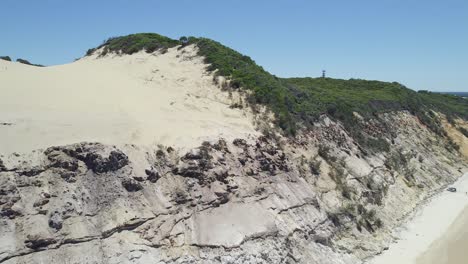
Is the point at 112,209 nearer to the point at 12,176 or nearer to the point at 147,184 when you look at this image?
the point at 147,184

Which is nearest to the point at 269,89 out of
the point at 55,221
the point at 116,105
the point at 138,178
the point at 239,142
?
the point at 239,142

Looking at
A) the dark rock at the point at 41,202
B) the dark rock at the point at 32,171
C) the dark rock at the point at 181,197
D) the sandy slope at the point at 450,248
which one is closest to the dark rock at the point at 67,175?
the dark rock at the point at 32,171

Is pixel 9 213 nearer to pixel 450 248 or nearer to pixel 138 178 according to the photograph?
pixel 138 178

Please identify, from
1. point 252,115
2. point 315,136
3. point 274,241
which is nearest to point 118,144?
point 274,241

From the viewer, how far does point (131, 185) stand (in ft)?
51.3

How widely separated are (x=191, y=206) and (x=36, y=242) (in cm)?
539

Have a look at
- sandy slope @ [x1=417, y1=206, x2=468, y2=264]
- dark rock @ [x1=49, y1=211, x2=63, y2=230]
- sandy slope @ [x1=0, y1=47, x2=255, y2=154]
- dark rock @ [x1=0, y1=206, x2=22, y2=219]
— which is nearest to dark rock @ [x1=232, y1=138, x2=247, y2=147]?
sandy slope @ [x1=0, y1=47, x2=255, y2=154]

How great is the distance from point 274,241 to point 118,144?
6705 millimetres

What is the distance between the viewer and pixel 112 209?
48.3 ft

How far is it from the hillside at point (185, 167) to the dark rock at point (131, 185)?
0.05 m

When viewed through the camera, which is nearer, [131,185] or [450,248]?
[131,185]

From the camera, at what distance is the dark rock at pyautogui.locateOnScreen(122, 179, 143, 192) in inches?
612

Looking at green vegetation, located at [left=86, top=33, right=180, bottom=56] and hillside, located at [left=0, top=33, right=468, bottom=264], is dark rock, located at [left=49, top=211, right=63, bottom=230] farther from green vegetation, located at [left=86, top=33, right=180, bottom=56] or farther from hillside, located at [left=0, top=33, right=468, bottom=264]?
green vegetation, located at [left=86, top=33, right=180, bottom=56]

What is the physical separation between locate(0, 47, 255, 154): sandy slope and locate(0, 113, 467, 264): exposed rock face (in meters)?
0.93
